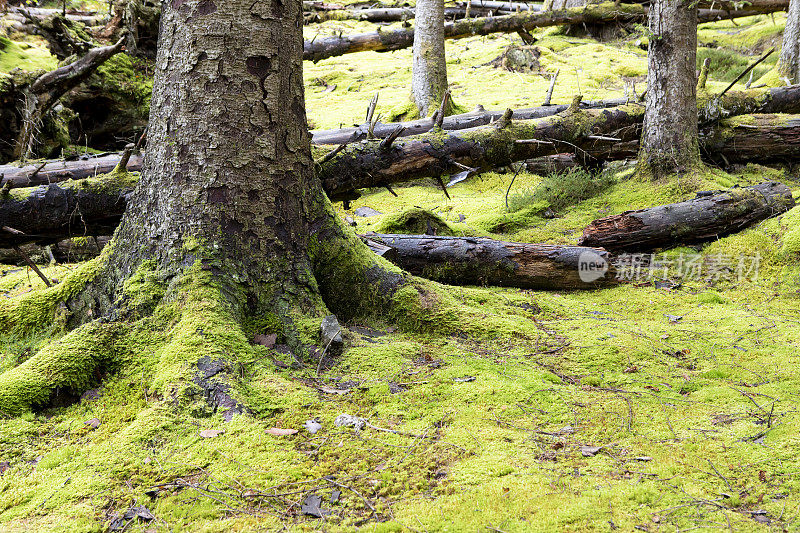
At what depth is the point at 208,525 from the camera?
2.25 meters

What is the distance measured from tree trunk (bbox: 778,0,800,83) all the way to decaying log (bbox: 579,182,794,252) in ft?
21.6

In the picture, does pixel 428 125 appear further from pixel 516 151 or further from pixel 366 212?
pixel 516 151

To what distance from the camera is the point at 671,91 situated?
283 inches

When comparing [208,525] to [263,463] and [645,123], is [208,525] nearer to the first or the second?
[263,463]

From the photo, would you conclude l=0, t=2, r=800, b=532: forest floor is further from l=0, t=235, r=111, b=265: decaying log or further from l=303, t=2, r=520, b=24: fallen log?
l=303, t=2, r=520, b=24: fallen log

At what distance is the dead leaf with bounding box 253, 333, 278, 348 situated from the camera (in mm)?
3586

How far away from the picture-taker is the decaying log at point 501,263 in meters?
5.71

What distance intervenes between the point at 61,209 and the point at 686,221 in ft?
21.7

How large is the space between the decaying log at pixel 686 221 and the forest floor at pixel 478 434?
1.00 m

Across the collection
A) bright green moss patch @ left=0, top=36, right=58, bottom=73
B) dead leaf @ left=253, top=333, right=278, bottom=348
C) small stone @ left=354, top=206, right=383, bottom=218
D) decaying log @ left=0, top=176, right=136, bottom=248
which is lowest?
small stone @ left=354, top=206, right=383, bottom=218

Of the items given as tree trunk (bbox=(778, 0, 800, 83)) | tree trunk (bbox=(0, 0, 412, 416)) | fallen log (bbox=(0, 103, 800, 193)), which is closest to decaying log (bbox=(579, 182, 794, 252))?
fallen log (bbox=(0, 103, 800, 193))

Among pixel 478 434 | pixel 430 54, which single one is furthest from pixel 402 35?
pixel 478 434

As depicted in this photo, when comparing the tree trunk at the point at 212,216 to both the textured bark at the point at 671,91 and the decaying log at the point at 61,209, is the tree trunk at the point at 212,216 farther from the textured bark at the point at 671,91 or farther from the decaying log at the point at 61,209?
the textured bark at the point at 671,91

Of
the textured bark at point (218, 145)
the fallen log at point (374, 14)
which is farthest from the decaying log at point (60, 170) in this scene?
the fallen log at point (374, 14)
